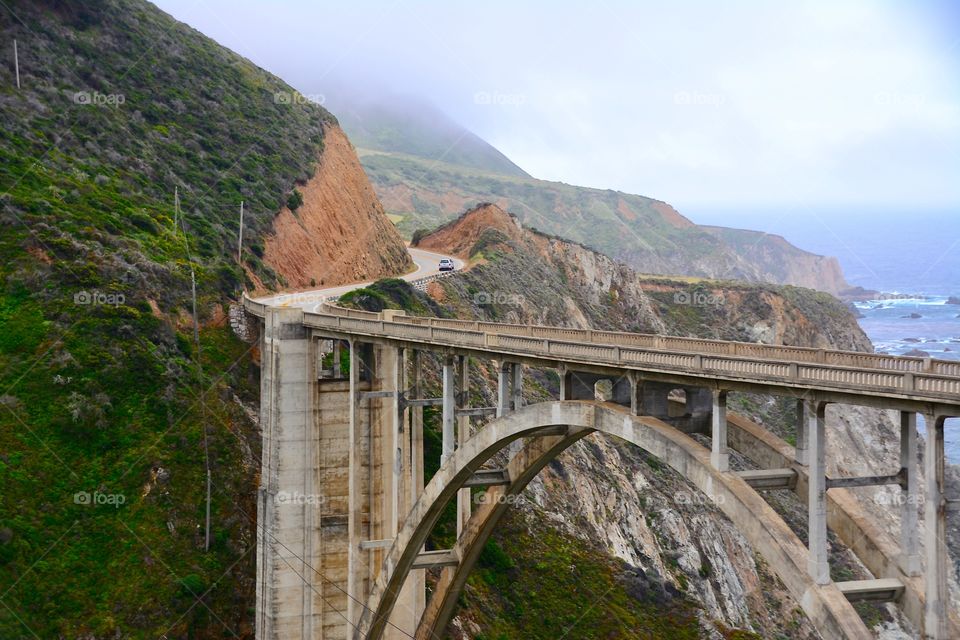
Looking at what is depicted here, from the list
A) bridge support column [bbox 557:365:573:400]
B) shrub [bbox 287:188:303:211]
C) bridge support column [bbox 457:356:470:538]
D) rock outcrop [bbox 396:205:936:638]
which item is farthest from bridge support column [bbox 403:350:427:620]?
shrub [bbox 287:188:303:211]

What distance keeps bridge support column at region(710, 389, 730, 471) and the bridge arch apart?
214 millimetres

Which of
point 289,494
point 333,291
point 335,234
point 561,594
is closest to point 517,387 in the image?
point 289,494

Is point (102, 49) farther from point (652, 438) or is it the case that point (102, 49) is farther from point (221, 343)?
point (652, 438)

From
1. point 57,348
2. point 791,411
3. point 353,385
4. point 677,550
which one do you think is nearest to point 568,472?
point 677,550

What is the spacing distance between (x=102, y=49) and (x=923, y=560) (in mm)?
69082

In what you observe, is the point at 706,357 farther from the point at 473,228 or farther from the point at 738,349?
the point at 473,228

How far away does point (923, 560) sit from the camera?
15844 mm

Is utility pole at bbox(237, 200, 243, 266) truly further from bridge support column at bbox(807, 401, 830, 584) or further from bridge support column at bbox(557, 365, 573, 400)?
bridge support column at bbox(807, 401, 830, 584)

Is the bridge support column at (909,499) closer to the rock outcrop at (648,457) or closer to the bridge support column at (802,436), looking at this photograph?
the bridge support column at (802,436)

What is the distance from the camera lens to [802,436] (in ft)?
55.6

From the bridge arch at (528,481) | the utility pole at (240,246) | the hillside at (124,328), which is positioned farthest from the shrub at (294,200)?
the bridge arch at (528,481)

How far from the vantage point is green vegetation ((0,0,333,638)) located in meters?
35.8

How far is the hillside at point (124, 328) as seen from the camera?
36094mm

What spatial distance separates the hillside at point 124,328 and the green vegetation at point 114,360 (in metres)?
0.09
